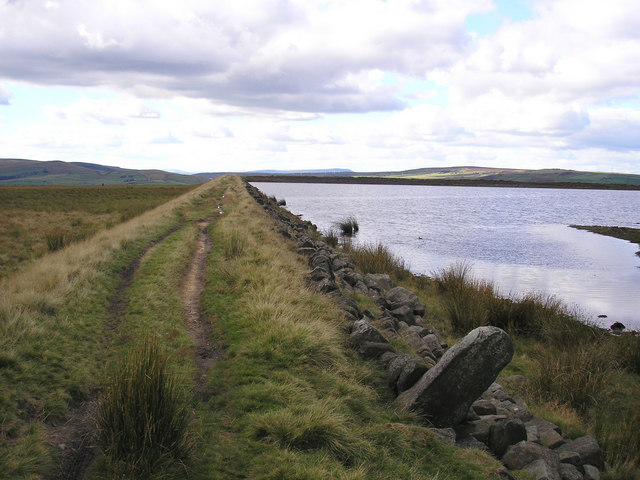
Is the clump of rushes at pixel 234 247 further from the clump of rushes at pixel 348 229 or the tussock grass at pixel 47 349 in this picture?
the clump of rushes at pixel 348 229

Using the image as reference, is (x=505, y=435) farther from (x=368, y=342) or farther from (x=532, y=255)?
(x=532, y=255)

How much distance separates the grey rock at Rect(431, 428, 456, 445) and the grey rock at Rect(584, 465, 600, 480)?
1.84m

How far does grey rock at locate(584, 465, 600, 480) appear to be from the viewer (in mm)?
6418

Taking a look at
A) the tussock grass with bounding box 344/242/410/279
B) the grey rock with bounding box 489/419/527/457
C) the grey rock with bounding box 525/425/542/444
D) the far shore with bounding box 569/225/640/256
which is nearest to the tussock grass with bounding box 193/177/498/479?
the grey rock with bounding box 489/419/527/457

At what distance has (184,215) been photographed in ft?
90.4

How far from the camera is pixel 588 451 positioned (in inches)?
269

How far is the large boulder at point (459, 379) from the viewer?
6.84 meters

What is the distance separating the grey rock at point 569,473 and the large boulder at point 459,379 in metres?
1.38

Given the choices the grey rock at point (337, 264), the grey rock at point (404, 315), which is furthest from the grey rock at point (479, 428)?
the grey rock at point (337, 264)

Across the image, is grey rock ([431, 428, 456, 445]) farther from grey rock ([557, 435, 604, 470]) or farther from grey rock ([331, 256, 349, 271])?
grey rock ([331, 256, 349, 271])

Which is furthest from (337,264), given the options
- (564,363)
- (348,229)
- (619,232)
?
(619,232)

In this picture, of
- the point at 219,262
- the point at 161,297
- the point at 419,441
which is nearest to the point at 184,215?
the point at 219,262

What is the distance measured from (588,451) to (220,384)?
17.4ft

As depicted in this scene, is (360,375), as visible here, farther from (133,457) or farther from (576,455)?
(133,457)
